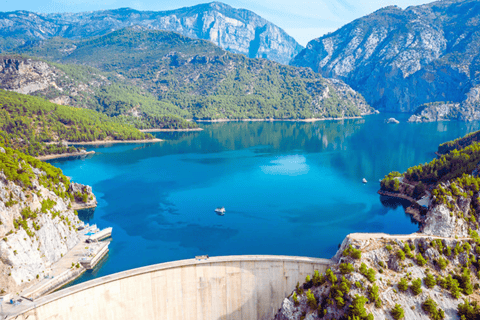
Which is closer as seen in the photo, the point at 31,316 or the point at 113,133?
the point at 31,316

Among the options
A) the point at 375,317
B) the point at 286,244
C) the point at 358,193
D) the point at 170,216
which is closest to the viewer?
the point at 375,317

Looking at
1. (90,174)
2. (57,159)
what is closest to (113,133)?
(57,159)

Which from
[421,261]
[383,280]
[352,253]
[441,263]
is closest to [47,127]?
[352,253]

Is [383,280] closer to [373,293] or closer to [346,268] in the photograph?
[373,293]

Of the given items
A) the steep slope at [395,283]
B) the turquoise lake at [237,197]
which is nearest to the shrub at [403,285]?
the steep slope at [395,283]

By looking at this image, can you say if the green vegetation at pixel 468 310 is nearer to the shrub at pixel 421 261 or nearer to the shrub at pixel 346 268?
the shrub at pixel 421 261

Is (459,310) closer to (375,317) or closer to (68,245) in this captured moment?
(375,317)
